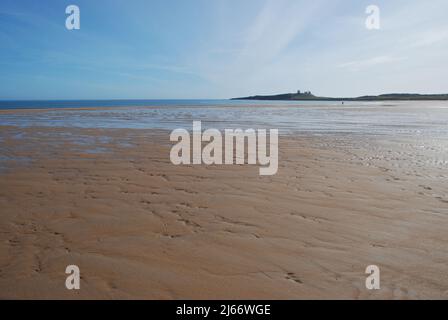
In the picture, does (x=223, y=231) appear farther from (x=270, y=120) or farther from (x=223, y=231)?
(x=270, y=120)

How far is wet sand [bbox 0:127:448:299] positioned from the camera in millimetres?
2869

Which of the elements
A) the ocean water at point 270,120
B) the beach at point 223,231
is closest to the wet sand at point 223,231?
the beach at point 223,231

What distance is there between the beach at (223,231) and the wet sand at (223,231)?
0.02m

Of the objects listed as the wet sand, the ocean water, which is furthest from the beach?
the ocean water

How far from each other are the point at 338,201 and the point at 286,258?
2129 mm

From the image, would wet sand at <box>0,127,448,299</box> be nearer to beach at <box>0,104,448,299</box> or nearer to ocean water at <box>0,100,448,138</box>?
beach at <box>0,104,448,299</box>

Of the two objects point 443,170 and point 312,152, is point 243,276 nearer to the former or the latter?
point 443,170

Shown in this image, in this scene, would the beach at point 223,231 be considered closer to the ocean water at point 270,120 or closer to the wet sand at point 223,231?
the wet sand at point 223,231

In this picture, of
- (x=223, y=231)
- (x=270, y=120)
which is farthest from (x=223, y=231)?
(x=270, y=120)

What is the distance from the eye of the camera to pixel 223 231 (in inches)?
157

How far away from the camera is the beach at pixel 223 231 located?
287 cm

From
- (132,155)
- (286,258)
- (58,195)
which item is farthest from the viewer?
(132,155)

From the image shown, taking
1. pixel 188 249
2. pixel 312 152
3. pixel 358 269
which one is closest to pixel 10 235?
pixel 188 249

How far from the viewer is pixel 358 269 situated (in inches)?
122
